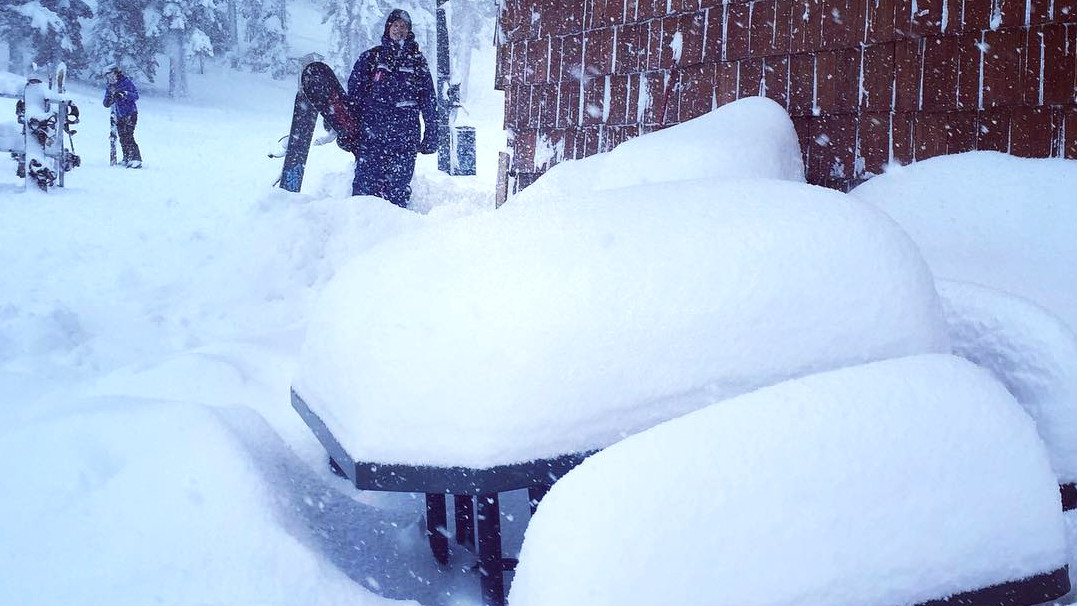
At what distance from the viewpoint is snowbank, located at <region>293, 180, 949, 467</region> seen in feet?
5.08

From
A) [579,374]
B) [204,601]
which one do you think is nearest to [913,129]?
[579,374]

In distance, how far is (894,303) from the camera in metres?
1.71

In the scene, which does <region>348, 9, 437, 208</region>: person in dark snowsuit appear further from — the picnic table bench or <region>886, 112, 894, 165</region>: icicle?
the picnic table bench

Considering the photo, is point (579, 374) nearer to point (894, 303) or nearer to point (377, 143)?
point (894, 303)

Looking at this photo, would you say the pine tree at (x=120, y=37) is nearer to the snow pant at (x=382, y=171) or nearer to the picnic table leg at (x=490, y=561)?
the snow pant at (x=382, y=171)

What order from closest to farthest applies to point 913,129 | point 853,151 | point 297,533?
point 297,533 < point 913,129 < point 853,151

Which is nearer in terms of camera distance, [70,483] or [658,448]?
[658,448]

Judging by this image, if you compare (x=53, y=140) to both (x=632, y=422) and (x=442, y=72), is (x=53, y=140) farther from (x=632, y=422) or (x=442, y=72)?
(x=632, y=422)

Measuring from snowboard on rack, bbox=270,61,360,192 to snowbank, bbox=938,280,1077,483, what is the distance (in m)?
5.29

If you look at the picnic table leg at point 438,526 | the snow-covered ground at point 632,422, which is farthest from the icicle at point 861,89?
the picnic table leg at point 438,526

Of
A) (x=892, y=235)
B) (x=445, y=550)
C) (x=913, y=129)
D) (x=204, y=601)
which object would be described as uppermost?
(x=913, y=129)

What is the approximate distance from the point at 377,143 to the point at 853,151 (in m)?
3.71

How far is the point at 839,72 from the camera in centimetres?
401

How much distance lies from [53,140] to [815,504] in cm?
1103
